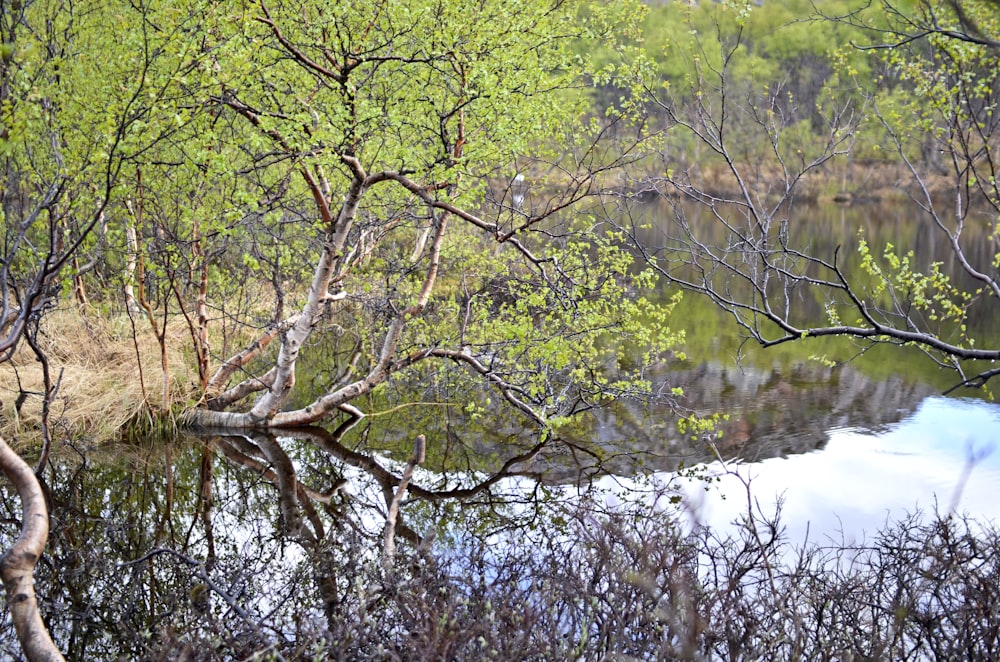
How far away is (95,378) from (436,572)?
6.99 metres

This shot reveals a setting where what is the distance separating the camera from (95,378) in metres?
10.8

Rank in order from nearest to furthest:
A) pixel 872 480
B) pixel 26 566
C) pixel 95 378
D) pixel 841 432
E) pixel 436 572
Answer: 1. pixel 26 566
2. pixel 436 572
3. pixel 872 480
4. pixel 95 378
5. pixel 841 432

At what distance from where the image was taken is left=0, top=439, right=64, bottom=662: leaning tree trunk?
388cm

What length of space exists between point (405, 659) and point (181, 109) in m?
5.11

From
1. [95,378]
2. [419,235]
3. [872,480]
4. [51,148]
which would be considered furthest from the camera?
[419,235]

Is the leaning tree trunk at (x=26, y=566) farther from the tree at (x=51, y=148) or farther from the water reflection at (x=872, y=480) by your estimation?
the water reflection at (x=872, y=480)

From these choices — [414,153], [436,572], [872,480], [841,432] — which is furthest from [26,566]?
[841,432]

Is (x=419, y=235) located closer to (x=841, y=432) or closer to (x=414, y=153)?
(x=414, y=153)

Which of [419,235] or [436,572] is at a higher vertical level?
[419,235]

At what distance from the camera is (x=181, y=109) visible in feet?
24.4

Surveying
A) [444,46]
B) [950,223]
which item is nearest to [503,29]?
[444,46]

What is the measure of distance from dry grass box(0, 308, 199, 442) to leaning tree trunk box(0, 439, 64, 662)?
6.07 meters

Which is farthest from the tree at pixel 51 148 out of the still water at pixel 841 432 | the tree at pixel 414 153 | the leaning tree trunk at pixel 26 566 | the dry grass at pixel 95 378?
the still water at pixel 841 432

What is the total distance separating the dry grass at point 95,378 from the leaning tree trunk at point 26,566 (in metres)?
6.07
